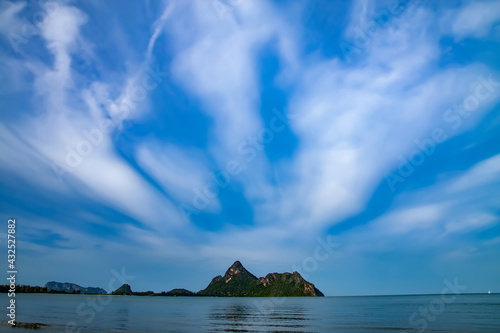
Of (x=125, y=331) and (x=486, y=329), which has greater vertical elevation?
(x=125, y=331)

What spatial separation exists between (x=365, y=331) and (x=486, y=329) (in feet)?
71.6

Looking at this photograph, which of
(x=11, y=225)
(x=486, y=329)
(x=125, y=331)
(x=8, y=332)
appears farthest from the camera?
(x=486, y=329)

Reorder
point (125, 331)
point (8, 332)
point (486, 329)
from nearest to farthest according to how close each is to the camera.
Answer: point (8, 332)
point (125, 331)
point (486, 329)

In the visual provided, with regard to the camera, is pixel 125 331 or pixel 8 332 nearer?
pixel 8 332

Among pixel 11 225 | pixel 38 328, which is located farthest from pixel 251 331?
pixel 11 225

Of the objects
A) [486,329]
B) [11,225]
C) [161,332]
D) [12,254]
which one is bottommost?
[486,329]

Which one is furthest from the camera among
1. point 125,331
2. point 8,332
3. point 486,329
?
point 486,329

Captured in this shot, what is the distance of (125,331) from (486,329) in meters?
63.3

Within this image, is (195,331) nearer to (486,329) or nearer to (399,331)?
(399,331)

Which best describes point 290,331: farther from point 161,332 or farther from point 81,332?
point 81,332

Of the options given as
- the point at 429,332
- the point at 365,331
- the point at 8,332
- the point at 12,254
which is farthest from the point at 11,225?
the point at 429,332

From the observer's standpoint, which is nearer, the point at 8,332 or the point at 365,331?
the point at 8,332

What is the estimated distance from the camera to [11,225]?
3856 cm

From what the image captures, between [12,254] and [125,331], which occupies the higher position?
[12,254]
